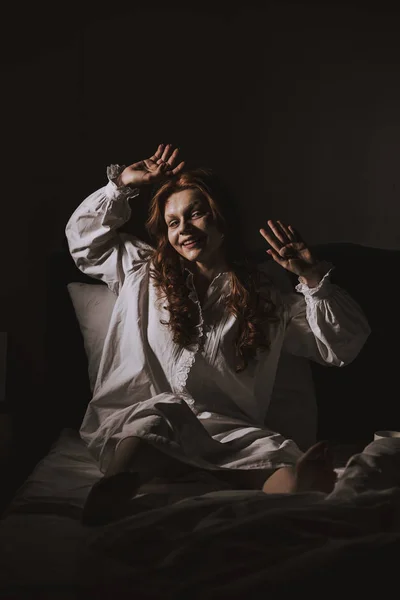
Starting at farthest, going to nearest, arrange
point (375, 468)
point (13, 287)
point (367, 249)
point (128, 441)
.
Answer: point (13, 287) < point (367, 249) < point (128, 441) < point (375, 468)

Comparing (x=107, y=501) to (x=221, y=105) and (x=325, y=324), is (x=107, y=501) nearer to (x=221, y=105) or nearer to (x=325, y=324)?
(x=325, y=324)

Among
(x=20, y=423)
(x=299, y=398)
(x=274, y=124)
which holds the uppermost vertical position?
(x=274, y=124)

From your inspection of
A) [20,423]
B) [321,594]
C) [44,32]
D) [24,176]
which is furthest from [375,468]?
[44,32]

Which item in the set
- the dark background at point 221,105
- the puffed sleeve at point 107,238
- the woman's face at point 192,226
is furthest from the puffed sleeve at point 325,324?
the dark background at point 221,105

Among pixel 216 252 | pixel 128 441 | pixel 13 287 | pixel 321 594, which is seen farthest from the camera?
pixel 13 287

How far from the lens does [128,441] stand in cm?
170

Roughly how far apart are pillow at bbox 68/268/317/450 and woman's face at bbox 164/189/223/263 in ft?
0.87

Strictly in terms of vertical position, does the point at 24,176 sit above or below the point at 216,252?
above

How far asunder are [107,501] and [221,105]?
169cm

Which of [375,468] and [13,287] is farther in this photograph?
[13,287]

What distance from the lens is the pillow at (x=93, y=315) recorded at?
242 cm

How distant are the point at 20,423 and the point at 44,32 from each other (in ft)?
4.49

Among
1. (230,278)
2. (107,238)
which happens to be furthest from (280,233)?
(107,238)

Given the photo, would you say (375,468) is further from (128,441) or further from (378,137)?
(378,137)
